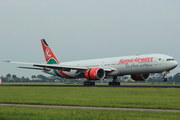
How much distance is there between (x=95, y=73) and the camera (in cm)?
5403

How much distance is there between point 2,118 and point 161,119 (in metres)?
8.04

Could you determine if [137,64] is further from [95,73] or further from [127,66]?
[95,73]

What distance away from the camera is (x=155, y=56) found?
51438 millimetres

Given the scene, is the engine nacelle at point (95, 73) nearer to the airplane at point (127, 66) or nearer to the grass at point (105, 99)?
the airplane at point (127, 66)

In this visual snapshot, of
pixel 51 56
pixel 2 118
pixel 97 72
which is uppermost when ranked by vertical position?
pixel 51 56

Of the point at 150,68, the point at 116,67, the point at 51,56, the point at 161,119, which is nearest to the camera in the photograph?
the point at 161,119

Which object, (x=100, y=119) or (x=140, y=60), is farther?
(x=140, y=60)

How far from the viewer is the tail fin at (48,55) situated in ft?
238

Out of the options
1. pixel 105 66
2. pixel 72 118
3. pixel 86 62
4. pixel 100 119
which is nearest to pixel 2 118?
pixel 72 118

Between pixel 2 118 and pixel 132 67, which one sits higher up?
pixel 132 67

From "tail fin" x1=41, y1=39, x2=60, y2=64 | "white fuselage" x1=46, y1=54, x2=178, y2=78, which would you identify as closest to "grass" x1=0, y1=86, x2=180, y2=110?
"white fuselage" x1=46, y1=54, x2=178, y2=78

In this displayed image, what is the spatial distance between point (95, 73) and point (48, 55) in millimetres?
22210

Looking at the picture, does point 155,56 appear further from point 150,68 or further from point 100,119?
point 100,119

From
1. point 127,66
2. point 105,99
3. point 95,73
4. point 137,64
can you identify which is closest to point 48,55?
point 95,73
